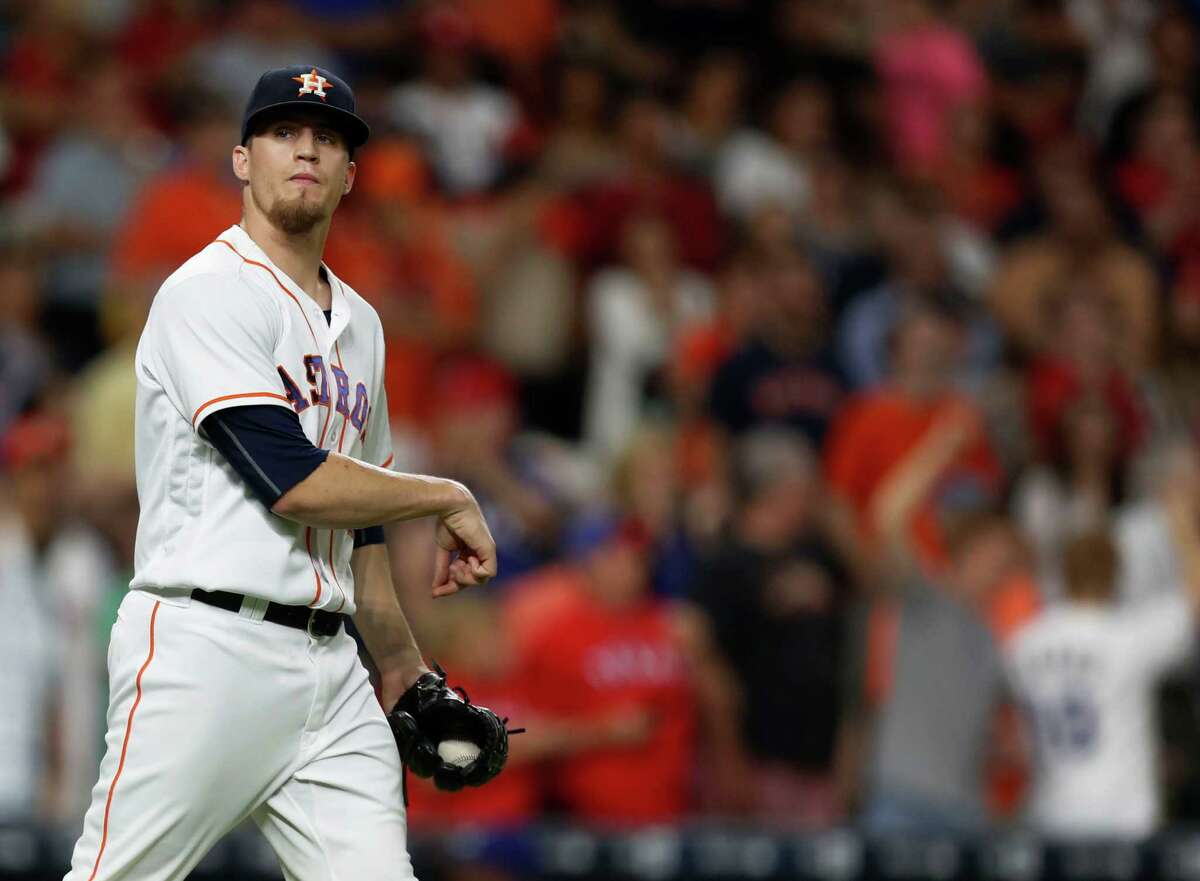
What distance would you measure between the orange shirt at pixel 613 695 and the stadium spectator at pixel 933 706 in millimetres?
770

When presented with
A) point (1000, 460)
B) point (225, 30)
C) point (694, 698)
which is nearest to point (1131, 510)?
point (1000, 460)

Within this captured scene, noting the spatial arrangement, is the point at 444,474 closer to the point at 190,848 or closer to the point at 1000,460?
the point at 1000,460

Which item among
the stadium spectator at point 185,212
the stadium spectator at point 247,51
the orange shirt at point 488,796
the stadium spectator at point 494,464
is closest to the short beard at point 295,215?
the orange shirt at point 488,796

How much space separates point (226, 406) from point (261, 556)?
0.95ft

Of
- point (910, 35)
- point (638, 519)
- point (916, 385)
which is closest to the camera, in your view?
point (638, 519)

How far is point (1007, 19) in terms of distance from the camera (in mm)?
11953

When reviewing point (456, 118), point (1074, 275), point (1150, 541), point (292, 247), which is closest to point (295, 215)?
point (292, 247)

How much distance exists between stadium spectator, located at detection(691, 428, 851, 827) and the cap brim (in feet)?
13.2

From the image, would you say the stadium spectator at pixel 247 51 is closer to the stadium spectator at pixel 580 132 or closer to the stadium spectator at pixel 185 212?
the stadium spectator at pixel 185 212

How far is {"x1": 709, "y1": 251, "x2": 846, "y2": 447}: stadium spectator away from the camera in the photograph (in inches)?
338

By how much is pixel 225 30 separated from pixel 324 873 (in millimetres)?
6635

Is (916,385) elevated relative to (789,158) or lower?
lower

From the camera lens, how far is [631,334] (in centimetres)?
914

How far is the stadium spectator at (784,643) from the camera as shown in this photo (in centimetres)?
752
